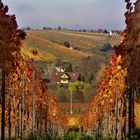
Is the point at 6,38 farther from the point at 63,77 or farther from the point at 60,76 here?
the point at 60,76

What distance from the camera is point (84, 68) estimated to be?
458 ft

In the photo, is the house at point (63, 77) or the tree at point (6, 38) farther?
the house at point (63, 77)

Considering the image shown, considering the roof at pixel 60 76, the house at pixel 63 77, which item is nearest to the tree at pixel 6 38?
the house at pixel 63 77

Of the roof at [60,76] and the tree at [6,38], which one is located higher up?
the tree at [6,38]

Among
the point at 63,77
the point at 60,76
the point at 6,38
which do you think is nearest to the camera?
the point at 6,38

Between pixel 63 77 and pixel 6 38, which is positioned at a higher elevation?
pixel 6 38

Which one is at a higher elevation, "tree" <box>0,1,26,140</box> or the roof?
"tree" <box>0,1,26,140</box>

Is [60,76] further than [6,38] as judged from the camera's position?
Yes

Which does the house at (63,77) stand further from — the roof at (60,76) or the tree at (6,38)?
the tree at (6,38)

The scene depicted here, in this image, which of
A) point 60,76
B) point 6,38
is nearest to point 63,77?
point 60,76

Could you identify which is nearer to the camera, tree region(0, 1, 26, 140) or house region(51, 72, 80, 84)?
tree region(0, 1, 26, 140)

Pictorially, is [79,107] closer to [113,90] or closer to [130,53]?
[113,90]

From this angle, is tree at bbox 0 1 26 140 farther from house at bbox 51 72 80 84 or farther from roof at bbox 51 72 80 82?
roof at bbox 51 72 80 82

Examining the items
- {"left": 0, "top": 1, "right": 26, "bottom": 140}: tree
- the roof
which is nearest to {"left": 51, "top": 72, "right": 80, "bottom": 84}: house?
the roof
